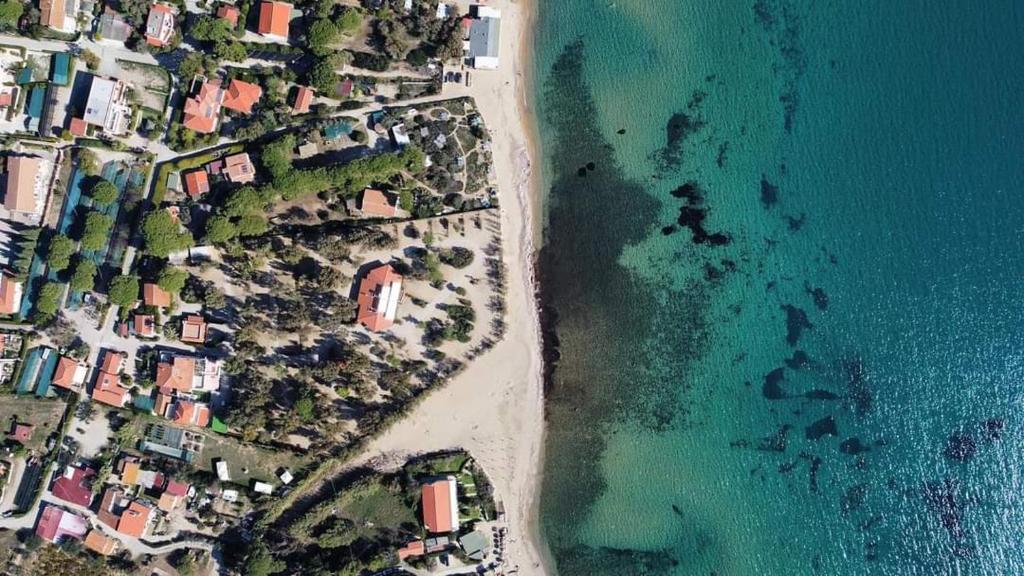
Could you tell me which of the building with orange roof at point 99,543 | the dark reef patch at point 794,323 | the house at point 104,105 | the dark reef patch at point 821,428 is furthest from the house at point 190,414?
the dark reef patch at point 821,428

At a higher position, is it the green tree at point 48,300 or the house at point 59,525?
the green tree at point 48,300

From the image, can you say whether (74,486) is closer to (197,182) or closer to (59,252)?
(59,252)

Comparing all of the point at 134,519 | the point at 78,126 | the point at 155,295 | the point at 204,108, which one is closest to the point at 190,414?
the point at 134,519

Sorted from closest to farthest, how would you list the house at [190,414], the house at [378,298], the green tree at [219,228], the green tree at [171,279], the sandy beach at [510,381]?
the green tree at [171,279] → the green tree at [219,228] → the house at [190,414] → the house at [378,298] → the sandy beach at [510,381]

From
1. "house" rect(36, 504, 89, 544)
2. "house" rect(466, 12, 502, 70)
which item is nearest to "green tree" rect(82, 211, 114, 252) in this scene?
"house" rect(36, 504, 89, 544)

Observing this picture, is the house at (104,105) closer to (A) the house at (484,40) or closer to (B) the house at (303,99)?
(B) the house at (303,99)

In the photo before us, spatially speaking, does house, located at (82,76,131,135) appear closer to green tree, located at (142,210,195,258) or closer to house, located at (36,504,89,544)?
green tree, located at (142,210,195,258)
